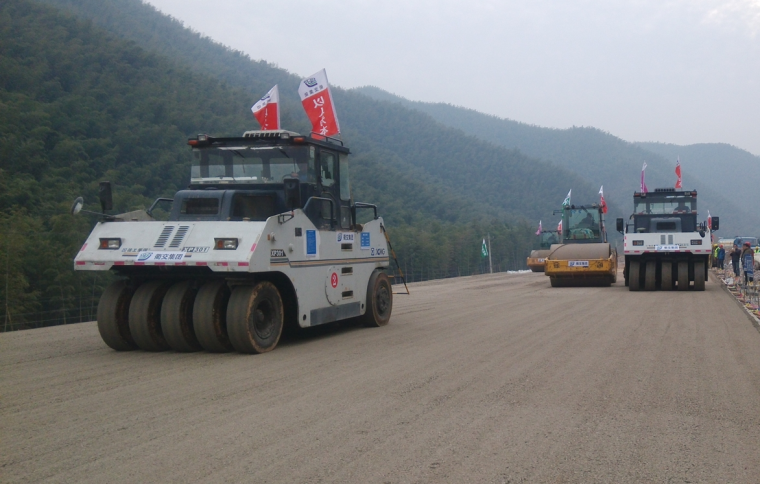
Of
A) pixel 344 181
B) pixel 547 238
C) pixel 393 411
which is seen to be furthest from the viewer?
pixel 547 238

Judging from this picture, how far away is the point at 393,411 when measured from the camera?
5543 millimetres

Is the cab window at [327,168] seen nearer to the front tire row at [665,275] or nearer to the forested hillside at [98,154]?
the forested hillside at [98,154]

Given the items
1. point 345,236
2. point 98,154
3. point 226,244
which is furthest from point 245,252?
point 98,154

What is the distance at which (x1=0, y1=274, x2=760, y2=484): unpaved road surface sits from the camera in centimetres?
420

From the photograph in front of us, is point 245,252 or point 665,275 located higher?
point 245,252

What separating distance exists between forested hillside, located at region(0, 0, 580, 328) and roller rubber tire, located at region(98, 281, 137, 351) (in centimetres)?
1079

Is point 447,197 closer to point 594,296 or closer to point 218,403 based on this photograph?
point 594,296

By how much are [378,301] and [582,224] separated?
61.4ft

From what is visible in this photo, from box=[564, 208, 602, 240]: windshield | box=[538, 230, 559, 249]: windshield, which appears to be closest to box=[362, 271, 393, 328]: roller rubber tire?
box=[564, 208, 602, 240]: windshield

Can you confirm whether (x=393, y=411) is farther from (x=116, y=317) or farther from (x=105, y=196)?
(x=105, y=196)

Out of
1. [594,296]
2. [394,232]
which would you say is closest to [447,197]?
[394,232]

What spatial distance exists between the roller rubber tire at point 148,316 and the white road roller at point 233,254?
0.04 ft

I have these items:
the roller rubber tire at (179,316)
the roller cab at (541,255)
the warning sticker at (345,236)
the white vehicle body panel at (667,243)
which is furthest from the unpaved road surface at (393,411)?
the roller cab at (541,255)

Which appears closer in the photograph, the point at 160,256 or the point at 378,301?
the point at 160,256
